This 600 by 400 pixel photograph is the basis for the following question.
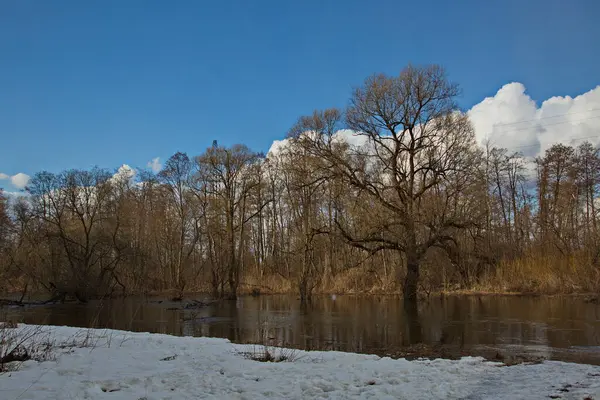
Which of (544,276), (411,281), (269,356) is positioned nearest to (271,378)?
(269,356)

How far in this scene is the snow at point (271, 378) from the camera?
5.61 meters

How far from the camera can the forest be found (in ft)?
87.8

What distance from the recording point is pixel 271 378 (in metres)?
6.76

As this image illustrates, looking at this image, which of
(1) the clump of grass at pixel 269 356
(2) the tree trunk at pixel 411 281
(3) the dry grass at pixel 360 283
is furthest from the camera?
(3) the dry grass at pixel 360 283

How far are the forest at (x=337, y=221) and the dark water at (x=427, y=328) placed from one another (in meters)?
5.16

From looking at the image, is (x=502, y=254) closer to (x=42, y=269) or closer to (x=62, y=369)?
(x=62, y=369)

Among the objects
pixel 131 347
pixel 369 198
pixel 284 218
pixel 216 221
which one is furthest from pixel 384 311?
pixel 284 218

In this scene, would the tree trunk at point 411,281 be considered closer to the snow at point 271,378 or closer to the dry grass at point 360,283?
the dry grass at point 360,283

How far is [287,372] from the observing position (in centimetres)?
726

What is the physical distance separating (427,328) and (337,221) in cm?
1352

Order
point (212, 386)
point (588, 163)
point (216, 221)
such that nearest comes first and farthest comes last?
point (212, 386)
point (588, 163)
point (216, 221)

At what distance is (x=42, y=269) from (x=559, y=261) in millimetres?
39786

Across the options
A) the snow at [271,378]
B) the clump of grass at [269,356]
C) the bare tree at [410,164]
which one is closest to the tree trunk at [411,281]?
the bare tree at [410,164]

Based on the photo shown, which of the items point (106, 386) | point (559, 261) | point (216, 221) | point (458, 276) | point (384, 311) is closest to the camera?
point (106, 386)
